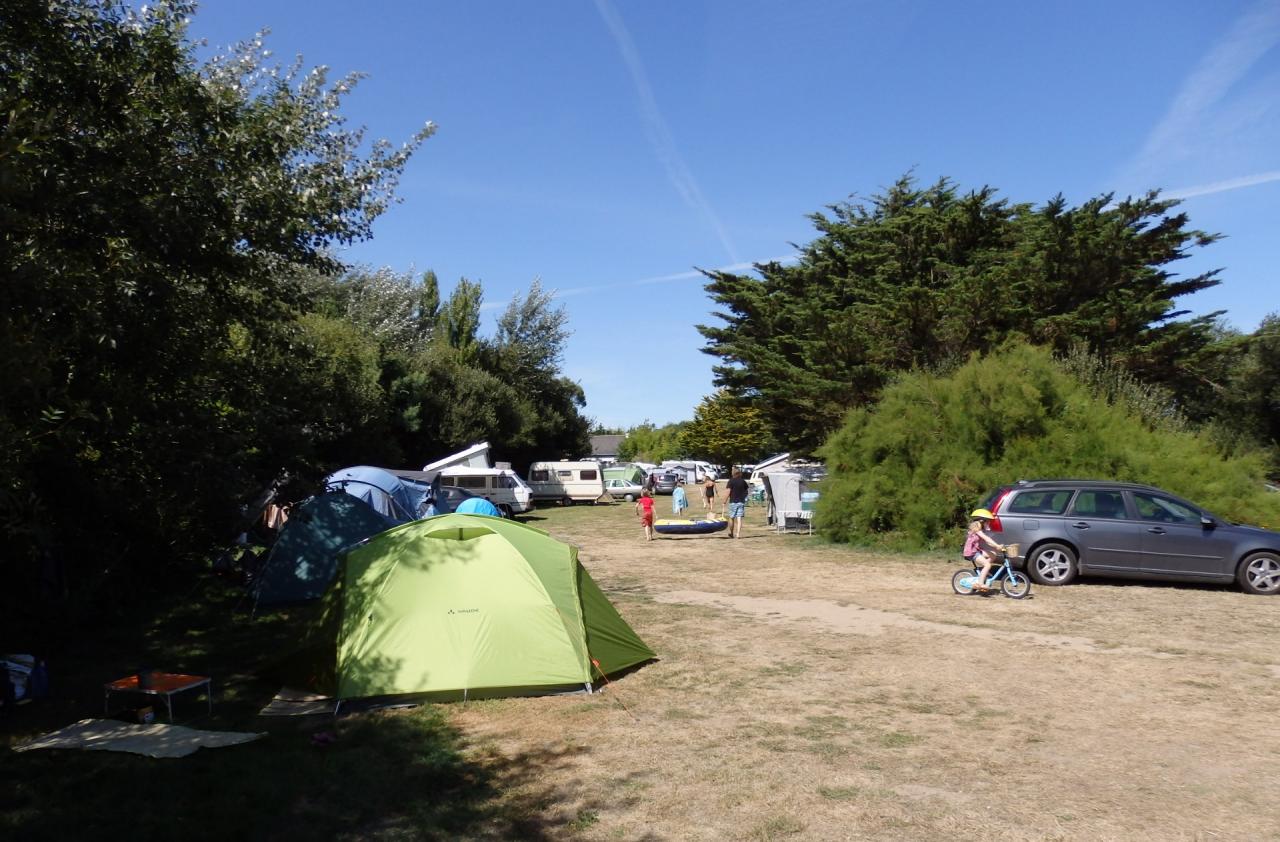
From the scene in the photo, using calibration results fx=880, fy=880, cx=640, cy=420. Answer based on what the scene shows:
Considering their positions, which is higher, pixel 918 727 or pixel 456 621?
pixel 456 621

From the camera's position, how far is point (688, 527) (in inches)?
883

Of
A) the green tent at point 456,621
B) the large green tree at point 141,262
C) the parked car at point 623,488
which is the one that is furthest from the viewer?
the parked car at point 623,488

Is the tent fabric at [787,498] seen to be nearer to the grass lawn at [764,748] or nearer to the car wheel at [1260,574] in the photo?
the car wheel at [1260,574]

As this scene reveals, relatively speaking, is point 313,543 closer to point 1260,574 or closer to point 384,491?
point 384,491

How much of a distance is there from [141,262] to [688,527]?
16.7 meters

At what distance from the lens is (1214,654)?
27.5 ft

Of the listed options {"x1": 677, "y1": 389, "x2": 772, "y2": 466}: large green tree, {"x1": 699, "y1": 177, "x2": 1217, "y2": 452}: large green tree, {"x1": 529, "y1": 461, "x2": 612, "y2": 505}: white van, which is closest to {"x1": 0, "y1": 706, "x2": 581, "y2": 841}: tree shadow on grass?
{"x1": 699, "y1": 177, "x2": 1217, "y2": 452}: large green tree

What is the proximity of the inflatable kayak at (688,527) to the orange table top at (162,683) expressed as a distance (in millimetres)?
15998

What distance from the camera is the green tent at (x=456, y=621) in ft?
23.3

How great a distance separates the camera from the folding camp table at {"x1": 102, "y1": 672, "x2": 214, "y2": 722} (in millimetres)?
6645

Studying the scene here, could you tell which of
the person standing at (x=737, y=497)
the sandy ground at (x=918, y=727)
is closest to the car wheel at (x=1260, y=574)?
the sandy ground at (x=918, y=727)

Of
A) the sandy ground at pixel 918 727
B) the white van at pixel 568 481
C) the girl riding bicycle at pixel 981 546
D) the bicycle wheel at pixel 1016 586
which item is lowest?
the sandy ground at pixel 918 727

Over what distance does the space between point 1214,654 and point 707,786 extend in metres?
5.95

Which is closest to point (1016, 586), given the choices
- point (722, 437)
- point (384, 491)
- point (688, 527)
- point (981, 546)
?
point (981, 546)
